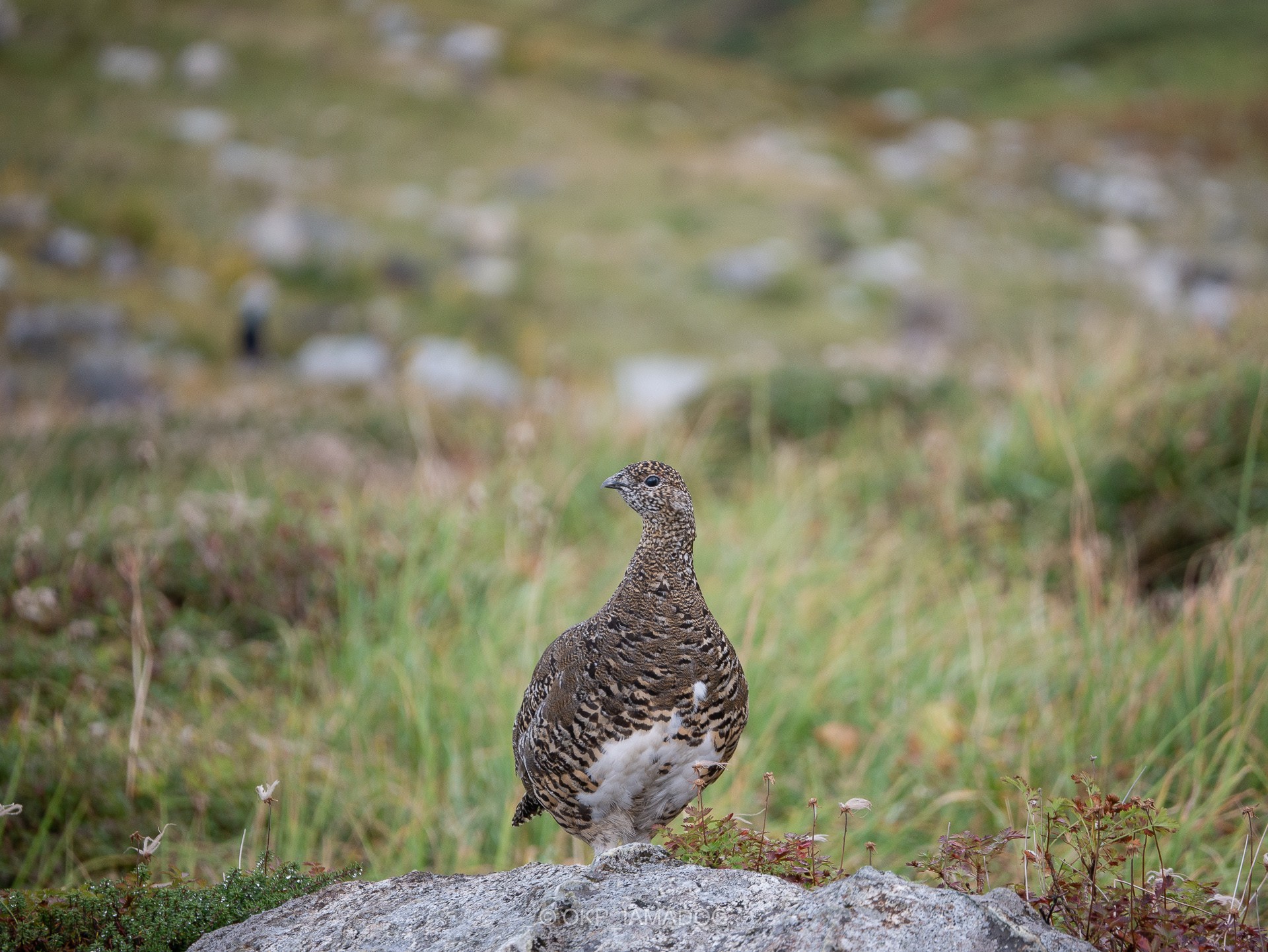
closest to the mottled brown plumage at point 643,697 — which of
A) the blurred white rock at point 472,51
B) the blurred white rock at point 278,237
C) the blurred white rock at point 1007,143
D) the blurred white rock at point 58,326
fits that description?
the blurred white rock at point 58,326

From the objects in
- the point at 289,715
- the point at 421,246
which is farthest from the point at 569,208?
the point at 289,715

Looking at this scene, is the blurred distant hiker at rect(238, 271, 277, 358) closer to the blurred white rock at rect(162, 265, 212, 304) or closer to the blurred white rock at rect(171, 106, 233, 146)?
the blurred white rock at rect(162, 265, 212, 304)

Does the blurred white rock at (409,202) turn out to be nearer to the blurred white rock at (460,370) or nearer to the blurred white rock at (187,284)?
the blurred white rock at (187,284)

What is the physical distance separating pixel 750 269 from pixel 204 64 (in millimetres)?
15846

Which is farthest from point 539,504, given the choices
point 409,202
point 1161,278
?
point 1161,278

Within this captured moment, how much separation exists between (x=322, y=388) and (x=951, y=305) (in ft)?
32.9

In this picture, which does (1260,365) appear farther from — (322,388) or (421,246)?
(421,246)

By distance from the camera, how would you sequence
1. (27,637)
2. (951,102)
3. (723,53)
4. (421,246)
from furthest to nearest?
(723,53)
(951,102)
(421,246)
(27,637)

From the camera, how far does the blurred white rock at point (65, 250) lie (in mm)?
15922

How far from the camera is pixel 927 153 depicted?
1115 inches

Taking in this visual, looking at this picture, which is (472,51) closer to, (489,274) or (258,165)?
(258,165)

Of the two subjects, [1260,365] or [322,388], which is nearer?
[1260,365]

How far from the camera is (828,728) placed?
13.0 ft

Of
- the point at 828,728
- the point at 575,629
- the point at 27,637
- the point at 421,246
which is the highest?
the point at 421,246
